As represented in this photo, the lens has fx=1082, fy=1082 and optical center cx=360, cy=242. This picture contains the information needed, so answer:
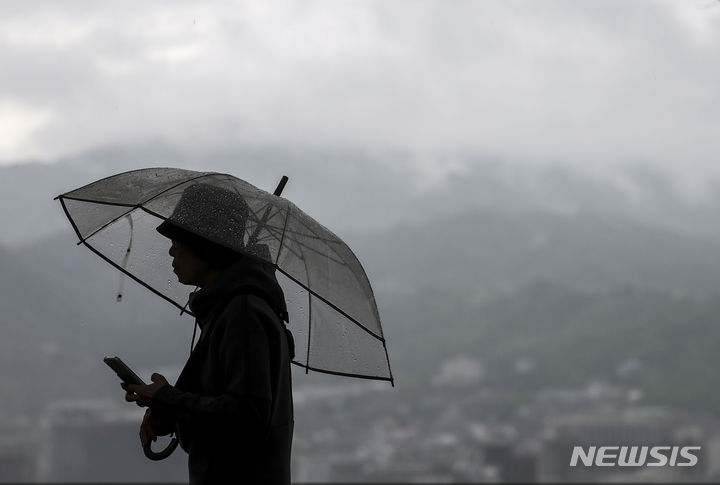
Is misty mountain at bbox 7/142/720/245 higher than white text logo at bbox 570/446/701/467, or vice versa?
misty mountain at bbox 7/142/720/245

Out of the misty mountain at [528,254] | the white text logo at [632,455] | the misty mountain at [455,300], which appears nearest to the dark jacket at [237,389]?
the white text logo at [632,455]

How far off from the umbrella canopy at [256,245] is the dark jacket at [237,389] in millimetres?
101

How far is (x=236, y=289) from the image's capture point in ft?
6.11

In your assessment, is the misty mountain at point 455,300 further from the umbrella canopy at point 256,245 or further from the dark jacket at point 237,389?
the dark jacket at point 237,389

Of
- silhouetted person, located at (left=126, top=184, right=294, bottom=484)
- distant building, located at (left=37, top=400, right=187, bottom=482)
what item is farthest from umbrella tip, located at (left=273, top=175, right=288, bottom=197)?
distant building, located at (left=37, top=400, right=187, bottom=482)

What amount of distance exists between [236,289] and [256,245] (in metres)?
0.18

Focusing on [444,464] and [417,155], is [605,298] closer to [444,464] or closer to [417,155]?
[444,464]

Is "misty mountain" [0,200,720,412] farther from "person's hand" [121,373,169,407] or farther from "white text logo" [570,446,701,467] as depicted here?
"person's hand" [121,373,169,407]

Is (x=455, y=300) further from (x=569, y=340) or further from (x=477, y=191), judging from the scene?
(x=477, y=191)

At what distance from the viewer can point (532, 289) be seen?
251 feet

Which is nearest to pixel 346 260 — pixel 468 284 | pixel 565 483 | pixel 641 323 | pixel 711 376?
pixel 565 483

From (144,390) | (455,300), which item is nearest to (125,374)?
(144,390)

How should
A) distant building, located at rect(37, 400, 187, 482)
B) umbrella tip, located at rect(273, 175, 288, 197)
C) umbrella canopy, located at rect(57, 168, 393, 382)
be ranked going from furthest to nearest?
distant building, located at rect(37, 400, 187, 482) < umbrella tip, located at rect(273, 175, 288, 197) < umbrella canopy, located at rect(57, 168, 393, 382)

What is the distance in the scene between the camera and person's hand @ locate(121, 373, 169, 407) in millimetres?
1840
